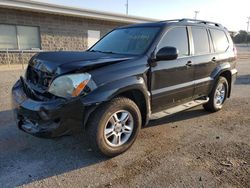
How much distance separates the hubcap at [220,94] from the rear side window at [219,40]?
0.83 metres

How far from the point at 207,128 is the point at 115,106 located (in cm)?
225

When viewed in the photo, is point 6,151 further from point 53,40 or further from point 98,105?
point 53,40

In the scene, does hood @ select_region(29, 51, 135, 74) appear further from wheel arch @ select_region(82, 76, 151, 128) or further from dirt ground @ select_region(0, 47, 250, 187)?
dirt ground @ select_region(0, 47, 250, 187)

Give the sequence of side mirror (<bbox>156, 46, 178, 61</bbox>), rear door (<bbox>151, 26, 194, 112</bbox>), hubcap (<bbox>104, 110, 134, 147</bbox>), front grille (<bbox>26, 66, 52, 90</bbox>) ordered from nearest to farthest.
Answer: front grille (<bbox>26, 66, 52, 90</bbox>) → hubcap (<bbox>104, 110, 134, 147</bbox>) → side mirror (<bbox>156, 46, 178, 61</bbox>) → rear door (<bbox>151, 26, 194, 112</bbox>)

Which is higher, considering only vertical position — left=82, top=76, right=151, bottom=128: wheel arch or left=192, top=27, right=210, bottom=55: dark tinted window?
left=192, top=27, right=210, bottom=55: dark tinted window

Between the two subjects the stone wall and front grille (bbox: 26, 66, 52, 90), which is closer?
front grille (bbox: 26, 66, 52, 90)

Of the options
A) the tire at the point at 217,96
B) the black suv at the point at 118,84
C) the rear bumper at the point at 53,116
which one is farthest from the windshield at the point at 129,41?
the tire at the point at 217,96

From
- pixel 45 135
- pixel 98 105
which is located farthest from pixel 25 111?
pixel 98 105

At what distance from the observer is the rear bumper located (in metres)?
3.08

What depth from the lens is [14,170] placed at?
126 inches

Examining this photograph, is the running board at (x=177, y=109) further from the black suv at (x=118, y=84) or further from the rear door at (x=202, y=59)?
the rear door at (x=202, y=59)

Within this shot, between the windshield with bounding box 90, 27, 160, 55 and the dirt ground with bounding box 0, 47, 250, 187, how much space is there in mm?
1491

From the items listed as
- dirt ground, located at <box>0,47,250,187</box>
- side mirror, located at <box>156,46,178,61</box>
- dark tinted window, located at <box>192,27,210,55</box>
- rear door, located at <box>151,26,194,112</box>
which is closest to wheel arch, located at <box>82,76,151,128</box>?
rear door, located at <box>151,26,194,112</box>

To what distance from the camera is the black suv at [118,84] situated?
10.4 feet
